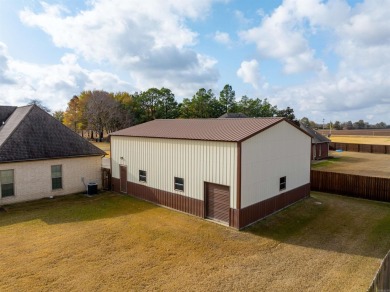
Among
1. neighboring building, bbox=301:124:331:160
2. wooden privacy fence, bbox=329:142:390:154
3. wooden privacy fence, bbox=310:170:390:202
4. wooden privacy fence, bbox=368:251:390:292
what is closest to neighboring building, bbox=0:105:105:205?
wooden privacy fence, bbox=310:170:390:202

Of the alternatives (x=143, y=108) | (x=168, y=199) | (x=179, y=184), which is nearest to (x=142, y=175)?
(x=168, y=199)

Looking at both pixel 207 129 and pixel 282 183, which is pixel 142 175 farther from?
pixel 282 183

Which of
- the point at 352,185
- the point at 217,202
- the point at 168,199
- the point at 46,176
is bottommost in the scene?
the point at 168,199

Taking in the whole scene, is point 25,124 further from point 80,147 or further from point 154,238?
point 154,238

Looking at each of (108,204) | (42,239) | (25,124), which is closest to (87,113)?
(25,124)

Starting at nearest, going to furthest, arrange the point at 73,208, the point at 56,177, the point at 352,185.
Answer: the point at 73,208 < the point at 56,177 < the point at 352,185

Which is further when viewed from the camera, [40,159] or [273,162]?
[40,159]
